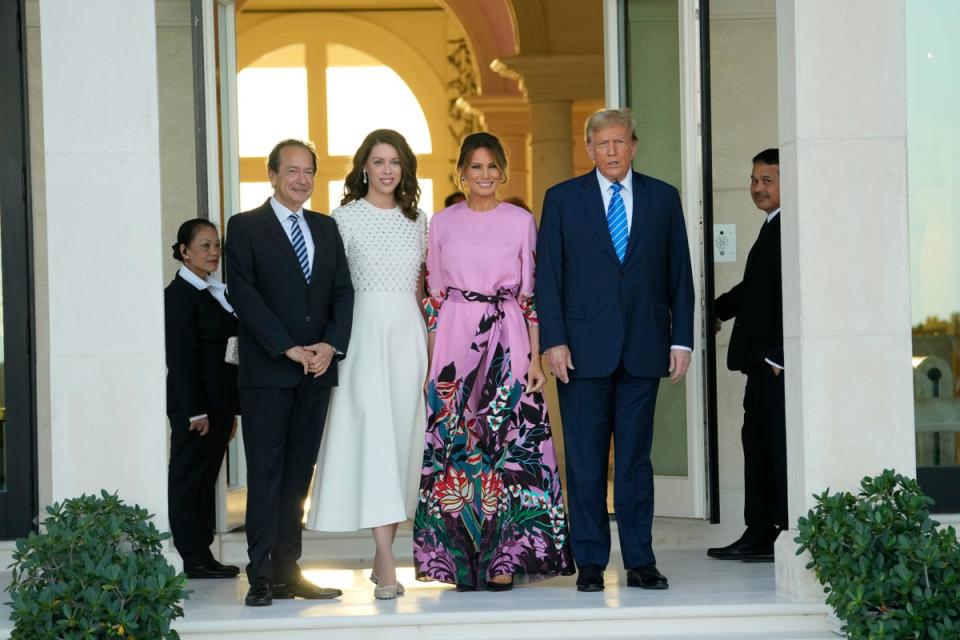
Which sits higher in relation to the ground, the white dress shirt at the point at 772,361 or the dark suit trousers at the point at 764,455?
the white dress shirt at the point at 772,361

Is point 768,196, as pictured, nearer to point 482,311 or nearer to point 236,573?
point 482,311

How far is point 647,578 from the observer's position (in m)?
5.46

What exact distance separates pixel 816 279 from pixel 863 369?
1.17 feet

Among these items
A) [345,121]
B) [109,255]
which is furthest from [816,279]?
[345,121]

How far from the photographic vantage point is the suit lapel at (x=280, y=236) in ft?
17.3

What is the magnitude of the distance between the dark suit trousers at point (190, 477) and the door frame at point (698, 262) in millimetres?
2045

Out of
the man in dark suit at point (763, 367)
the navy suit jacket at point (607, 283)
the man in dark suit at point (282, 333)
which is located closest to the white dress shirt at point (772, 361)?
the man in dark suit at point (763, 367)

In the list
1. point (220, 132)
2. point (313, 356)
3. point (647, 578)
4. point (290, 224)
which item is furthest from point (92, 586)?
point (220, 132)

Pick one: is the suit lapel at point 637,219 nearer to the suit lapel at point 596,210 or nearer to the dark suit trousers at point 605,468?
the suit lapel at point 596,210

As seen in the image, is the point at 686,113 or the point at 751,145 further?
the point at 751,145

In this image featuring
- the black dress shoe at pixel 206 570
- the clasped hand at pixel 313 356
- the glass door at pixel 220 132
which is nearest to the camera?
the clasped hand at pixel 313 356

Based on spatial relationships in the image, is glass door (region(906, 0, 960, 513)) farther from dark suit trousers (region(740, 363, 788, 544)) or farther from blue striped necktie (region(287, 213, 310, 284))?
blue striped necktie (region(287, 213, 310, 284))

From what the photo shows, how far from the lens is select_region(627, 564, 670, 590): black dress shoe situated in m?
5.45

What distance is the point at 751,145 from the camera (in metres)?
7.03
